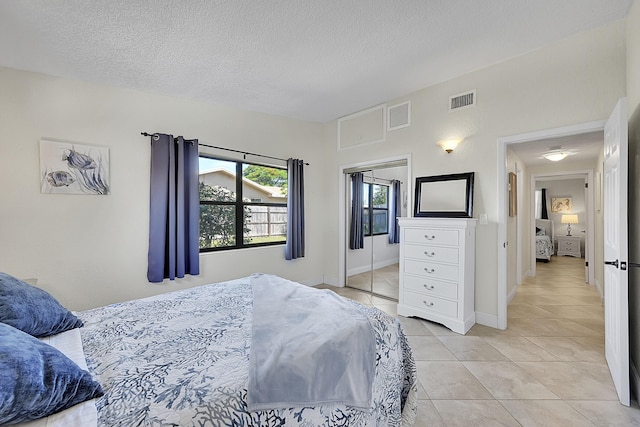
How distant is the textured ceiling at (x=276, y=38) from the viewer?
198cm

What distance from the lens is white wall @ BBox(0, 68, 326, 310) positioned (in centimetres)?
259

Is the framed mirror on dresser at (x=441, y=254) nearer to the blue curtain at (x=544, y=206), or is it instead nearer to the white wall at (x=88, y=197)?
the white wall at (x=88, y=197)

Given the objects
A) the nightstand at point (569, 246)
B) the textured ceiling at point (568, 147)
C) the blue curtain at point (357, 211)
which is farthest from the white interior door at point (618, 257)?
the nightstand at point (569, 246)

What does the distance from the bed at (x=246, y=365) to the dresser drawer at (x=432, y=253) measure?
1.56m

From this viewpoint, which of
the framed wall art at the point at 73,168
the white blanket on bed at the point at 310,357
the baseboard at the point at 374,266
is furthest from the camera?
the baseboard at the point at 374,266

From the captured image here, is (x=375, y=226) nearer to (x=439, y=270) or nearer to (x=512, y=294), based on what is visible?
(x=439, y=270)

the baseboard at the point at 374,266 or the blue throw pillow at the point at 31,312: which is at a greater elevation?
Result: the blue throw pillow at the point at 31,312

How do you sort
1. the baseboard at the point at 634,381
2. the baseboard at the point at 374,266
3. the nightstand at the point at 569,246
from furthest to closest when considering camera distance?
the nightstand at the point at 569,246, the baseboard at the point at 374,266, the baseboard at the point at 634,381

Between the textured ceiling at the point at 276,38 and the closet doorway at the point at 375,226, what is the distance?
4.32 ft

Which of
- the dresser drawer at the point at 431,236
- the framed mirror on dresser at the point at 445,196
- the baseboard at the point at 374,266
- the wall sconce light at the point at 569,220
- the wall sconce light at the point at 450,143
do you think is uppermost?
the wall sconce light at the point at 450,143

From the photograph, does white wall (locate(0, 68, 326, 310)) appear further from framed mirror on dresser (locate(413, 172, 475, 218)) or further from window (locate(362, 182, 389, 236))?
framed mirror on dresser (locate(413, 172, 475, 218))

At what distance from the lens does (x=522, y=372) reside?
2.10 meters

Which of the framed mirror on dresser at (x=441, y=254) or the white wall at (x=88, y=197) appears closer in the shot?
the white wall at (x=88, y=197)

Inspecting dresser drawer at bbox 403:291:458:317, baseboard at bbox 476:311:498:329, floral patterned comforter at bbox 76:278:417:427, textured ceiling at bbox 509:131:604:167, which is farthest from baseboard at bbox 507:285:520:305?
floral patterned comforter at bbox 76:278:417:427
